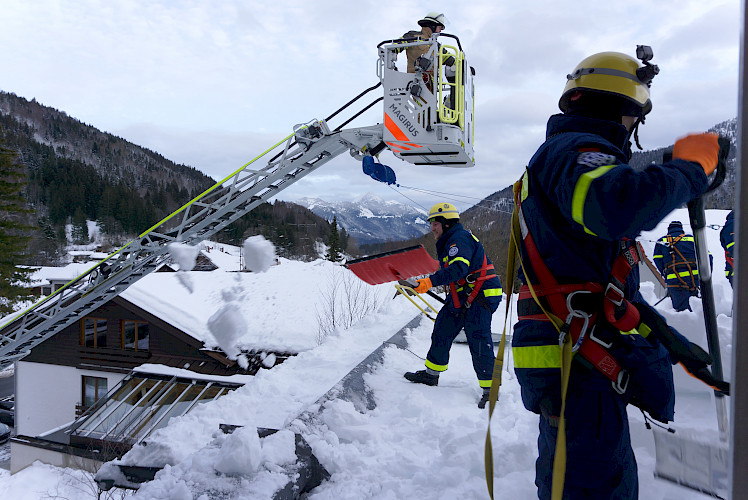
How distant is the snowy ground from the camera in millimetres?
2400

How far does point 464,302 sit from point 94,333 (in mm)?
20408

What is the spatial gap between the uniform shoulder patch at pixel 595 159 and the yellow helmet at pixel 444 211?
3.19 m

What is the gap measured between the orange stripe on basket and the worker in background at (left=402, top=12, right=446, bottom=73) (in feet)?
2.53

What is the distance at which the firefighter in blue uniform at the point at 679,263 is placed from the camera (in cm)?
602

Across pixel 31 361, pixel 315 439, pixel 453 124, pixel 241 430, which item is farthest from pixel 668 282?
pixel 31 361

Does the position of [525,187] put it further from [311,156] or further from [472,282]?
[311,156]

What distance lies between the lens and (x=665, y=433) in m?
2.02

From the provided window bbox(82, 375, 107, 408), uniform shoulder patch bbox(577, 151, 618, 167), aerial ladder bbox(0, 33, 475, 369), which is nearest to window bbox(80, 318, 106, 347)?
window bbox(82, 375, 107, 408)

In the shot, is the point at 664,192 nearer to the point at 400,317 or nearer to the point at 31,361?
the point at 400,317

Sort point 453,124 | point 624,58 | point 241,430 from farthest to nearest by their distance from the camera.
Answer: point 453,124 → point 241,430 → point 624,58

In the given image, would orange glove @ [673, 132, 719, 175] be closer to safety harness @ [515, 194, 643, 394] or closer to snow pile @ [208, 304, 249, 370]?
safety harness @ [515, 194, 643, 394]

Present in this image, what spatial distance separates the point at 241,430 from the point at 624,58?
2.53 meters

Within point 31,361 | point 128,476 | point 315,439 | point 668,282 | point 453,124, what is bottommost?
point 31,361

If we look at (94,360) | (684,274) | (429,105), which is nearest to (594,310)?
(429,105)
